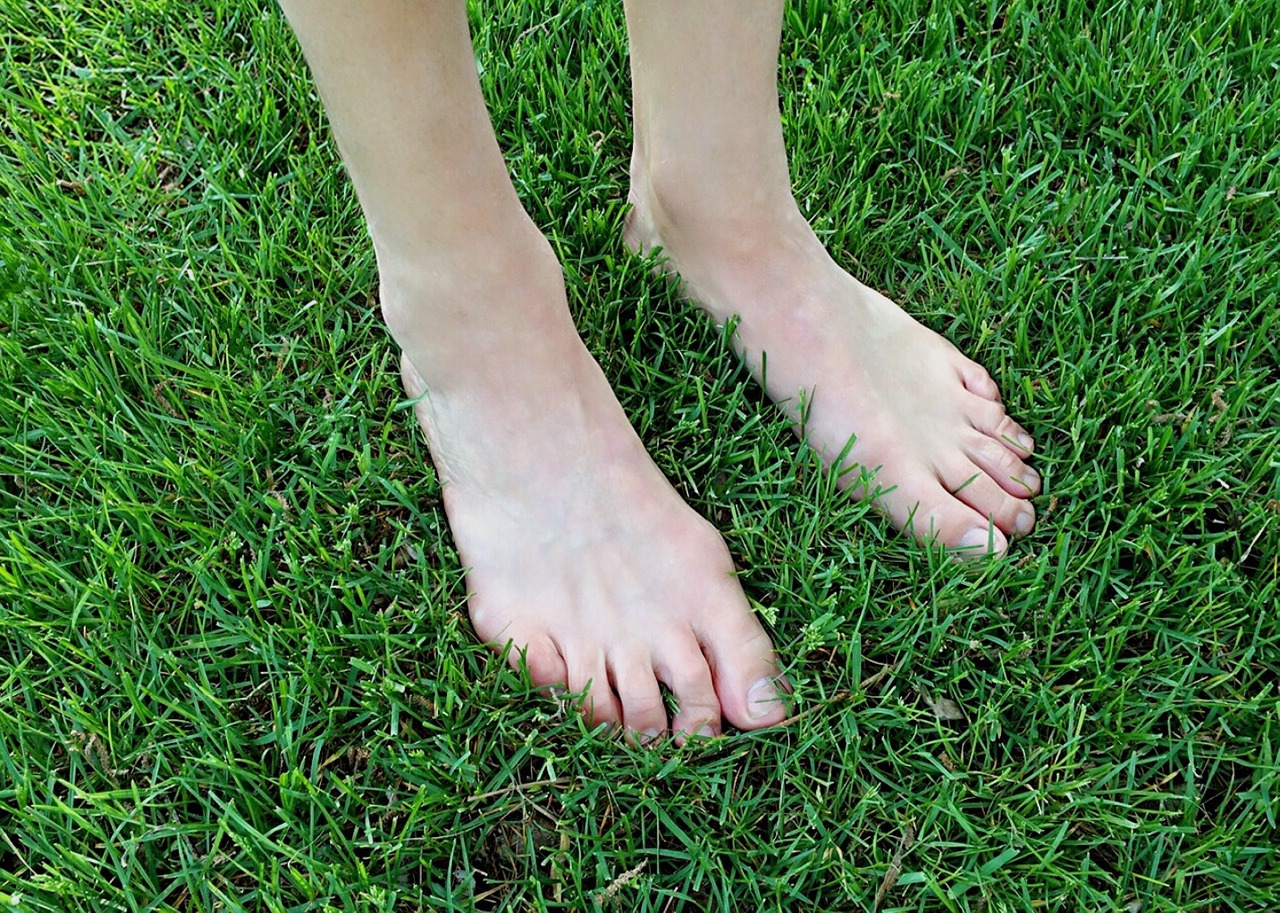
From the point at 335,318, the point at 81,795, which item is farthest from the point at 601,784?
the point at 335,318

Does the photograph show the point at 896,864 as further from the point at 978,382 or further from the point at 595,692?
the point at 978,382

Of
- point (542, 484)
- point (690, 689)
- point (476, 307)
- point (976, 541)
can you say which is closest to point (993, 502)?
point (976, 541)

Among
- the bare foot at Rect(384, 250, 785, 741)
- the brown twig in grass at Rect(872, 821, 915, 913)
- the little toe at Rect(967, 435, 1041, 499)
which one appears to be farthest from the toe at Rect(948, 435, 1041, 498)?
the brown twig in grass at Rect(872, 821, 915, 913)

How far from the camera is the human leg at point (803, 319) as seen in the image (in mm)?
1298

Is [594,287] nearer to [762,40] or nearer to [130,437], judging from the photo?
[762,40]

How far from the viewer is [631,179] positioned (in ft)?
5.17

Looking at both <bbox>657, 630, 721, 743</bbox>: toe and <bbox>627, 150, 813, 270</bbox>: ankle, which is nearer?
<bbox>657, 630, 721, 743</bbox>: toe

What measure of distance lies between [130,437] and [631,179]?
763 millimetres

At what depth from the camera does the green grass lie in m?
1.14

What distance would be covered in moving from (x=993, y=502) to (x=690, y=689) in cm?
45

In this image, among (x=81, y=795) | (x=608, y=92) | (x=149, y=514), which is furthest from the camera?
(x=608, y=92)

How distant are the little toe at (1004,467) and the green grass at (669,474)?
0.03m

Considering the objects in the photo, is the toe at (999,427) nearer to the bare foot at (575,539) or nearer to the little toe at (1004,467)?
the little toe at (1004,467)

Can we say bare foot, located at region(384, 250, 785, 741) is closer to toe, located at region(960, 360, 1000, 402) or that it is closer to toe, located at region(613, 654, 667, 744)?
toe, located at region(613, 654, 667, 744)
